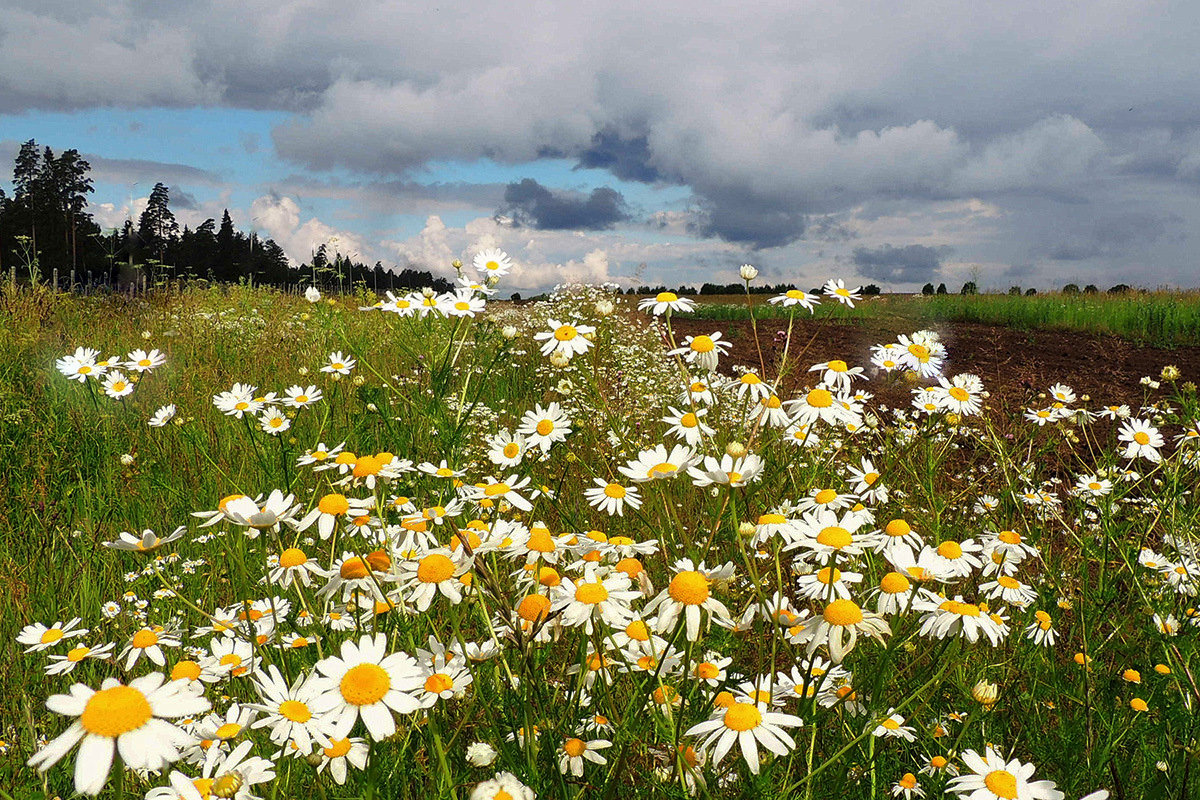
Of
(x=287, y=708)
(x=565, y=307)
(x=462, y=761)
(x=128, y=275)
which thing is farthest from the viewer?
(x=128, y=275)

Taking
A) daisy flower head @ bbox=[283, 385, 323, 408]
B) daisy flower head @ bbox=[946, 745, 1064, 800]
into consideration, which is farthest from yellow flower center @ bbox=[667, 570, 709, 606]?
daisy flower head @ bbox=[283, 385, 323, 408]

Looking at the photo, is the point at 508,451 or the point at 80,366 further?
the point at 80,366

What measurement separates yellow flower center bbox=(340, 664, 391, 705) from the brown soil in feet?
14.0

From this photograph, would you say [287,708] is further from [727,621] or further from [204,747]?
[727,621]

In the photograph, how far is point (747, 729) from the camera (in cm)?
111

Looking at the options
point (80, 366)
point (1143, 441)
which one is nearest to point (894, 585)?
point (1143, 441)

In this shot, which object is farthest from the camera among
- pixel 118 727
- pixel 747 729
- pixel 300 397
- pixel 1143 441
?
pixel 300 397

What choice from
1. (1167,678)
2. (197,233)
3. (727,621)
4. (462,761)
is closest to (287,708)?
(462,761)

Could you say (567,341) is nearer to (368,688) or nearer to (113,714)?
(368,688)

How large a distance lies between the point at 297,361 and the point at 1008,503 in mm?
4737

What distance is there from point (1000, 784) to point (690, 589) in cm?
61

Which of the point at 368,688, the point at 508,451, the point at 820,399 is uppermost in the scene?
the point at 820,399

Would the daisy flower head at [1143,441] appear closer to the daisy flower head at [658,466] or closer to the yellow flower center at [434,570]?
the daisy flower head at [658,466]

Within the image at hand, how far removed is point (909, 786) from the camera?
4.94 ft
